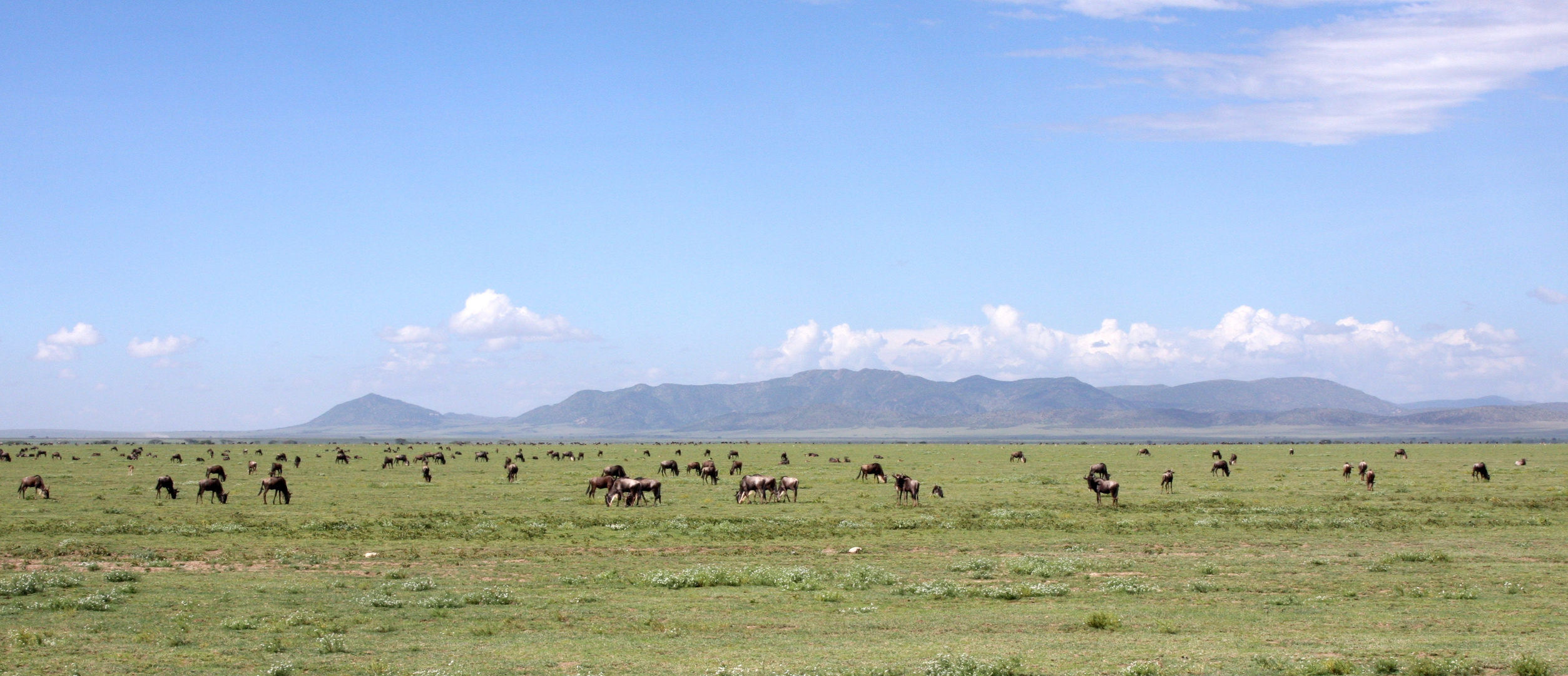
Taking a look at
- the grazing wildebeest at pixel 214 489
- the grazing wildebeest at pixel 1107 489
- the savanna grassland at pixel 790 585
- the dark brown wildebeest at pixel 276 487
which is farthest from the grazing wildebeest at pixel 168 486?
the grazing wildebeest at pixel 1107 489

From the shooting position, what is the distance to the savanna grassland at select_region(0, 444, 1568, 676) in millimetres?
16266

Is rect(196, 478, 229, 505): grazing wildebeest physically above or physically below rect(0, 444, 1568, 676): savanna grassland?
above

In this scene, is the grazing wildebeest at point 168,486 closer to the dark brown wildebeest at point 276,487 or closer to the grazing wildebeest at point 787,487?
the dark brown wildebeest at point 276,487

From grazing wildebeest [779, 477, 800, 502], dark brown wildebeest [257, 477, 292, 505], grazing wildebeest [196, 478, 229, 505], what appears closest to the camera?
grazing wildebeest [196, 478, 229, 505]

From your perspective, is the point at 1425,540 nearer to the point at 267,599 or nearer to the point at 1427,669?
the point at 1427,669

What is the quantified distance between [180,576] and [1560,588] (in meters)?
29.9

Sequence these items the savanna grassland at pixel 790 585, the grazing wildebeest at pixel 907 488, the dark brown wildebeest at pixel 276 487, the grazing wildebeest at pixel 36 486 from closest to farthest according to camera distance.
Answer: the savanna grassland at pixel 790 585, the dark brown wildebeest at pixel 276 487, the grazing wildebeest at pixel 907 488, the grazing wildebeest at pixel 36 486

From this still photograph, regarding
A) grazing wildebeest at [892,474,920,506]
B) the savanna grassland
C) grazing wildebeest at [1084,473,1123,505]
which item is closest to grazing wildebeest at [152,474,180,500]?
the savanna grassland

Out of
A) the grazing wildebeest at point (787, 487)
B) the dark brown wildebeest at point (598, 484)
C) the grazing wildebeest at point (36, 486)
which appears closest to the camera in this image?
the grazing wildebeest at point (36, 486)

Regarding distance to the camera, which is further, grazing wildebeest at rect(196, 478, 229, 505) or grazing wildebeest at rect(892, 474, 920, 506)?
grazing wildebeest at rect(892, 474, 920, 506)

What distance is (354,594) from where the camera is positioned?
22.5 meters

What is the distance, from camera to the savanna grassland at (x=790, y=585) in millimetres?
16266

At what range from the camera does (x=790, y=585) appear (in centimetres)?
2378

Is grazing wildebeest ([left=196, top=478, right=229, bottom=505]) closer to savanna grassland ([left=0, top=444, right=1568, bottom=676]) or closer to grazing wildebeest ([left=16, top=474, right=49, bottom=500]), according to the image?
savanna grassland ([left=0, top=444, right=1568, bottom=676])
